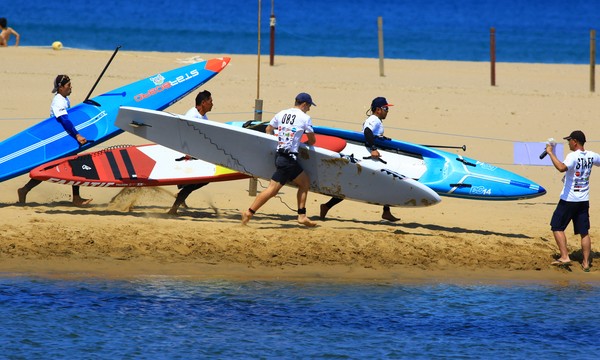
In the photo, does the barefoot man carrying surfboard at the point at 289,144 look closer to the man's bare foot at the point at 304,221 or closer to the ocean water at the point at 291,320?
the man's bare foot at the point at 304,221

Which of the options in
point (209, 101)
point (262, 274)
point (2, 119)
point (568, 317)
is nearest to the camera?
point (568, 317)

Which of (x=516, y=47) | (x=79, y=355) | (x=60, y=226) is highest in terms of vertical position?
(x=516, y=47)

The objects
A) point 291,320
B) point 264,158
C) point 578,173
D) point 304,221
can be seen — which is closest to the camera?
point 291,320

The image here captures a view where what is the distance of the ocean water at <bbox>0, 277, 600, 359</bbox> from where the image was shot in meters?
9.30

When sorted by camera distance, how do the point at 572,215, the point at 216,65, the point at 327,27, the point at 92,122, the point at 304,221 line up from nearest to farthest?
the point at 572,215 < the point at 304,221 < the point at 92,122 < the point at 216,65 < the point at 327,27

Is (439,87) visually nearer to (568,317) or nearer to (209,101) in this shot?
(209,101)

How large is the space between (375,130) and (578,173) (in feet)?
8.67

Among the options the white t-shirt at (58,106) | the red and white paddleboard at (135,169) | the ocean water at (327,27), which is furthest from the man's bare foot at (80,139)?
the ocean water at (327,27)

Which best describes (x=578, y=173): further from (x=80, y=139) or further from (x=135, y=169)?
(x=80, y=139)

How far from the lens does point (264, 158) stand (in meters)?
12.6

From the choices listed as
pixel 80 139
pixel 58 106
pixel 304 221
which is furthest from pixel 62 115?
pixel 304 221

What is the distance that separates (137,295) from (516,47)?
44.6 meters

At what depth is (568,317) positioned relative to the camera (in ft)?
34.3

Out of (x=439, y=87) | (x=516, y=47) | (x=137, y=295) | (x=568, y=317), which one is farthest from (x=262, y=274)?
(x=516, y=47)
